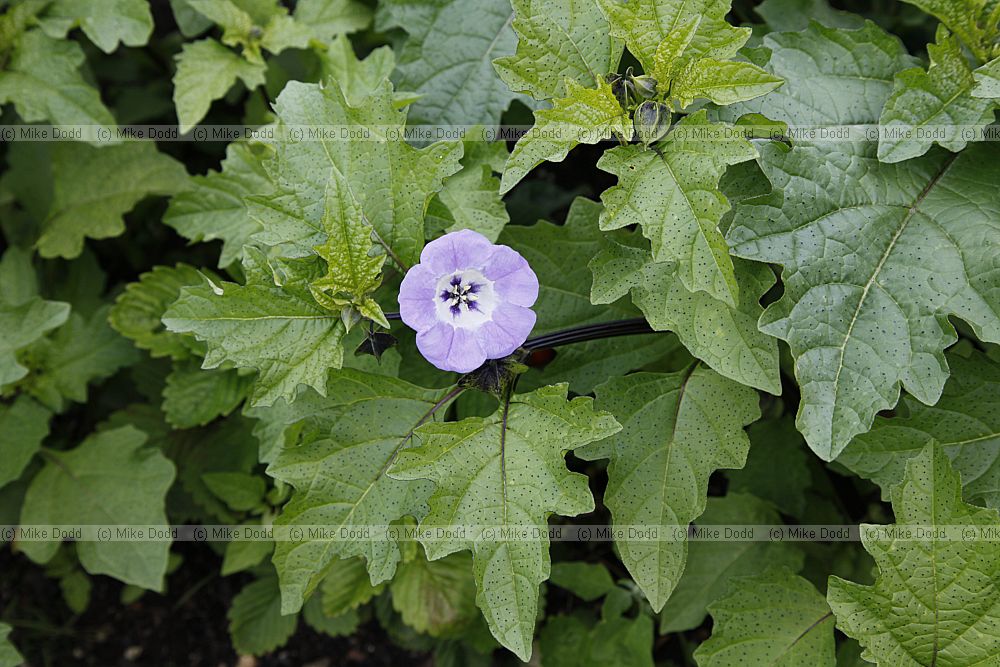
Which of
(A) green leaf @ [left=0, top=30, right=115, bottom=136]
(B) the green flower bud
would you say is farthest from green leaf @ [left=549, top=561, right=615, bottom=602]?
(A) green leaf @ [left=0, top=30, right=115, bottom=136]

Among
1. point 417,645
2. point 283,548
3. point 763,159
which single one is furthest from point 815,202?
point 417,645

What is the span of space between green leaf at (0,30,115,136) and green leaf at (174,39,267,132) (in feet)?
0.80

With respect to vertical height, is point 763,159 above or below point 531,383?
above

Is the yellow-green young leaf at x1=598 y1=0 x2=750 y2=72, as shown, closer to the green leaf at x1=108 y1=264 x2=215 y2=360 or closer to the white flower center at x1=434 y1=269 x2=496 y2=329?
the white flower center at x1=434 y1=269 x2=496 y2=329

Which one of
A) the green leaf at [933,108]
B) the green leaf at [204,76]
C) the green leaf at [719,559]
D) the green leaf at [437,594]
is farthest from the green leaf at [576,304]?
the green leaf at [204,76]

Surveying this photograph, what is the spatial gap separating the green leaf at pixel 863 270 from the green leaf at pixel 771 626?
0.59 metres

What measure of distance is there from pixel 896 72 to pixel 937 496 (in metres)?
0.95

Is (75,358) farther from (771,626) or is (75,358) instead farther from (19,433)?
(771,626)

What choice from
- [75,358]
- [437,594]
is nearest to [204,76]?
[75,358]

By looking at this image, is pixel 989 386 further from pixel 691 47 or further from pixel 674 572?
pixel 691 47

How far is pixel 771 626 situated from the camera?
2084 mm

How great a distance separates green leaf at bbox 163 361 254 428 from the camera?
2527mm

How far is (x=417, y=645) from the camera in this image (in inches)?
114

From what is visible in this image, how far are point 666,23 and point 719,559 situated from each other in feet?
4.75
